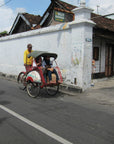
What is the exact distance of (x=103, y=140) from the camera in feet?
11.1

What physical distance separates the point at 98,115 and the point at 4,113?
2.74 metres

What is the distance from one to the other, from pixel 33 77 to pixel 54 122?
113 inches

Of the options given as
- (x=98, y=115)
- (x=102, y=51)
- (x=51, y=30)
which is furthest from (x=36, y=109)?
(x=102, y=51)

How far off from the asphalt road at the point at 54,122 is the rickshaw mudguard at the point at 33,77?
0.83 metres

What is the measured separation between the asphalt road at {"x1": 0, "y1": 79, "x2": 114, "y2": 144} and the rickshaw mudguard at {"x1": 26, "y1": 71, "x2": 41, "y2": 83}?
83 cm

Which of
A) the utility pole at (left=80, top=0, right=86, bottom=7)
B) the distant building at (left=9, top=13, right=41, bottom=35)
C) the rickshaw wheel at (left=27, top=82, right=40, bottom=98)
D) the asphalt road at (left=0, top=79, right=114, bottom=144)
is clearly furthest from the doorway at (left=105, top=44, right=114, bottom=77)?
the distant building at (left=9, top=13, right=41, bottom=35)

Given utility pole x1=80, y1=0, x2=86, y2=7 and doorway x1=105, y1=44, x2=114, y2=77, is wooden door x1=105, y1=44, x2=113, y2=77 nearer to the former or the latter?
doorway x1=105, y1=44, x2=114, y2=77

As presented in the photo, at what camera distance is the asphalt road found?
3426 mm

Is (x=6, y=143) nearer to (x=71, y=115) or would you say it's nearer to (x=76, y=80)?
(x=71, y=115)

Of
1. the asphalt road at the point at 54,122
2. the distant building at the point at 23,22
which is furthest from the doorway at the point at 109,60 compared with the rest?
the distant building at the point at 23,22

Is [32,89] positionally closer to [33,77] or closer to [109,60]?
[33,77]

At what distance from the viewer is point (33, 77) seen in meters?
6.84

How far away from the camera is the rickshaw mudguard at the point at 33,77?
666 cm

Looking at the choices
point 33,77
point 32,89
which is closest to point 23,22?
point 32,89
